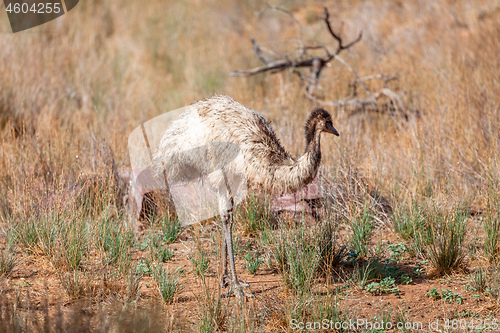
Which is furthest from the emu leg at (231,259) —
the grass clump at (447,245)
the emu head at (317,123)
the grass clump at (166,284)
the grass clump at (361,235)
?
the grass clump at (447,245)

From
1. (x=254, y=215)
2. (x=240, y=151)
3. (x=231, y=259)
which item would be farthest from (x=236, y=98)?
(x=231, y=259)

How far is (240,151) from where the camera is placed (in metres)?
4.11

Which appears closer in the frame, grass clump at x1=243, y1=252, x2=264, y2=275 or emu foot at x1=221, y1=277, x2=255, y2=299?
emu foot at x1=221, y1=277, x2=255, y2=299

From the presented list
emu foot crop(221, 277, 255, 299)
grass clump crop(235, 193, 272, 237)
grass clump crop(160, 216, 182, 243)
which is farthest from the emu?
grass clump crop(160, 216, 182, 243)

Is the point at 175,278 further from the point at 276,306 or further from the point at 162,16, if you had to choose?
the point at 162,16

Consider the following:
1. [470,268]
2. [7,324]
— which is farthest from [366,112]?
[7,324]

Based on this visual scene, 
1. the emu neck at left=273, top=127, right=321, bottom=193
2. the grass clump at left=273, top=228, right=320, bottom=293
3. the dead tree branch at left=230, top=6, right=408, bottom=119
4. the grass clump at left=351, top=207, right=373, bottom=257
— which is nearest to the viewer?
the emu neck at left=273, top=127, right=321, bottom=193

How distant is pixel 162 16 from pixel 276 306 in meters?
11.5

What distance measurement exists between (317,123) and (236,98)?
15.5 feet

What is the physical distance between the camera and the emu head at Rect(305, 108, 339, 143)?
3895 millimetres

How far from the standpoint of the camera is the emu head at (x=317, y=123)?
153 inches

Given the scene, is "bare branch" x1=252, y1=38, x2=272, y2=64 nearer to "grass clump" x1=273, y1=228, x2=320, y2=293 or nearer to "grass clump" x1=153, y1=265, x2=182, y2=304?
"grass clump" x1=273, y1=228, x2=320, y2=293

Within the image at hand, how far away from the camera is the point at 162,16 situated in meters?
14.0

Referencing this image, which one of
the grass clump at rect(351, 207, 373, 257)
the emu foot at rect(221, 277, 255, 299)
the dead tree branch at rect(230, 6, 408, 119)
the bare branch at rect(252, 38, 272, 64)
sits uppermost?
the bare branch at rect(252, 38, 272, 64)
